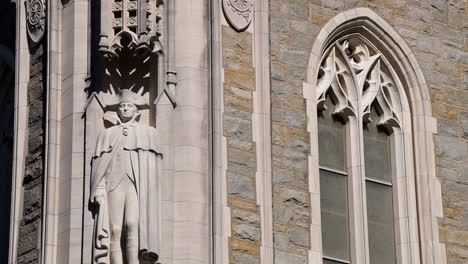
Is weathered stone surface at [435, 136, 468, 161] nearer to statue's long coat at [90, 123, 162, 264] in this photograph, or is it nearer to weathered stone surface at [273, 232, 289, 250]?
weathered stone surface at [273, 232, 289, 250]

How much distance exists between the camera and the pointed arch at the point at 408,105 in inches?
866

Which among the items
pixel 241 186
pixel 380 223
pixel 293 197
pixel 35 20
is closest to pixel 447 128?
pixel 380 223

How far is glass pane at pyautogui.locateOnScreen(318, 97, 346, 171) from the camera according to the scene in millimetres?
22078

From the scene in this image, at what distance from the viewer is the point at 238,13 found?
70.0 feet

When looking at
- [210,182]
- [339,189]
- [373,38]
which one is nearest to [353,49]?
[373,38]

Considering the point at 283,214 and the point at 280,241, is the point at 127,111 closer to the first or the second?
the point at 283,214

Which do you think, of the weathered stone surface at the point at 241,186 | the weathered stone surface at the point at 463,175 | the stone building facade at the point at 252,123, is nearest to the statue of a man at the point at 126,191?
the stone building facade at the point at 252,123

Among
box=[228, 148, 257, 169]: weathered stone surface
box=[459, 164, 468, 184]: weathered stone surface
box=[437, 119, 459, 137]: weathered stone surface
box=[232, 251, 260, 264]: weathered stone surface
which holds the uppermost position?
box=[437, 119, 459, 137]: weathered stone surface

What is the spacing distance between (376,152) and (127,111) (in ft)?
12.6

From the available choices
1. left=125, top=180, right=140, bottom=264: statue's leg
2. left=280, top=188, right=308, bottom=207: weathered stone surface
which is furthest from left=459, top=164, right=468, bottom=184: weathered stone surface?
left=125, top=180, right=140, bottom=264: statue's leg

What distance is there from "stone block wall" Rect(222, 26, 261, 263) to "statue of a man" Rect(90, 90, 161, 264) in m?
0.95

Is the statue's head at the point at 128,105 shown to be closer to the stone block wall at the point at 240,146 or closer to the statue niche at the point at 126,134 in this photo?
the statue niche at the point at 126,134

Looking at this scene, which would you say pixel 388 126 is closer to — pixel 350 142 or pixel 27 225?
pixel 350 142

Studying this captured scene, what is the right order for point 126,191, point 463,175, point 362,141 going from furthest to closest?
point 463,175 < point 362,141 < point 126,191
